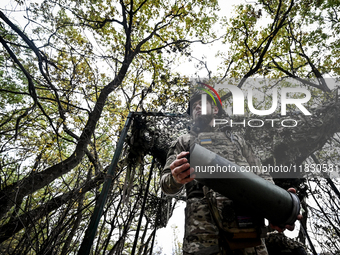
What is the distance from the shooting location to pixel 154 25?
222 inches

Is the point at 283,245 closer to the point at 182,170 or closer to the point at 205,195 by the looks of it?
the point at 205,195

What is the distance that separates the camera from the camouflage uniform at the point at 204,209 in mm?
1474

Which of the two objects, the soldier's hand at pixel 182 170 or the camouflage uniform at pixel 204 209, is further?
the camouflage uniform at pixel 204 209

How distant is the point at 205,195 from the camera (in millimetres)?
1591

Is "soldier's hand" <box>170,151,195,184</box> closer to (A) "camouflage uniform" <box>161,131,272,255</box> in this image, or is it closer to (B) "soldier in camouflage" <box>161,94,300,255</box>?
(B) "soldier in camouflage" <box>161,94,300,255</box>

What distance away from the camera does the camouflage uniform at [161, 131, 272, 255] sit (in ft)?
4.84

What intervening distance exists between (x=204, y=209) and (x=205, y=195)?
24 cm

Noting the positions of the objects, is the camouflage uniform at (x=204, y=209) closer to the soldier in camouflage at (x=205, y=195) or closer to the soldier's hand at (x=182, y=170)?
the soldier in camouflage at (x=205, y=195)

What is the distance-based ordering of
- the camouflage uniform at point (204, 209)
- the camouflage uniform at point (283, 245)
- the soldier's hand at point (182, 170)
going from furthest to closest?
the camouflage uniform at point (283, 245)
the camouflage uniform at point (204, 209)
the soldier's hand at point (182, 170)

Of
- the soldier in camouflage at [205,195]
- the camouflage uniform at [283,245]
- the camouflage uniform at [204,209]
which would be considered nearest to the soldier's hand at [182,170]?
the soldier in camouflage at [205,195]

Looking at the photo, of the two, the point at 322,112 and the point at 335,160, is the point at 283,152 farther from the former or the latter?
the point at 335,160

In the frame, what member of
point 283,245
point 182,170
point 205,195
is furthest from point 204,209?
point 283,245

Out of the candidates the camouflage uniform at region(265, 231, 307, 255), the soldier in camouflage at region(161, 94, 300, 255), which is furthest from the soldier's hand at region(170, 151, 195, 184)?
the camouflage uniform at region(265, 231, 307, 255)

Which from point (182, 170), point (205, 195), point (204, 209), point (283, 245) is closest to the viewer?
point (182, 170)
